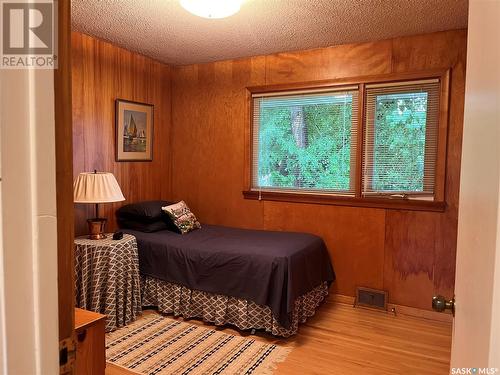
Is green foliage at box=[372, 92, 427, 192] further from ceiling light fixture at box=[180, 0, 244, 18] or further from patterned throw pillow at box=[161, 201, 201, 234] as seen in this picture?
patterned throw pillow at box=[161, 201, 201, 234]

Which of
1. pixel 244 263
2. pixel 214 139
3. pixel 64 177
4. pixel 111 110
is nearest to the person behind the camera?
pixel 64 177

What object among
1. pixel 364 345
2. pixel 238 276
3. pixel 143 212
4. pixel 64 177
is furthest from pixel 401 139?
pixel 64 177

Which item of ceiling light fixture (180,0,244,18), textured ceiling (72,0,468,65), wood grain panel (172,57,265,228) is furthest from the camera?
wood grain panel (172,57,265,228)

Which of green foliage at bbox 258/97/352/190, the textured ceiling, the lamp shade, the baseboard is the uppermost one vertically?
the textured ceiling

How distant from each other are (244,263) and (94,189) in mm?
1327

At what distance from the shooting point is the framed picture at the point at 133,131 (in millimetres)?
3607

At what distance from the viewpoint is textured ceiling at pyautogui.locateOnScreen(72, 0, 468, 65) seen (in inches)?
102

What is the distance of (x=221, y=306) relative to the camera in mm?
2854

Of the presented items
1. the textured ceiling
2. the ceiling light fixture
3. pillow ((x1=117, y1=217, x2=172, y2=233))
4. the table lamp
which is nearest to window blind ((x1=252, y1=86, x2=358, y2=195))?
the textured ceiling

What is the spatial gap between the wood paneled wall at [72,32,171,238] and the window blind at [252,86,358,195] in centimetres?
113

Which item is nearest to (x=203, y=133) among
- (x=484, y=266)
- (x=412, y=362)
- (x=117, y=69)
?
(x=117, y=69)

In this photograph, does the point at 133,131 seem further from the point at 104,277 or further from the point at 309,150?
the point at 309,150

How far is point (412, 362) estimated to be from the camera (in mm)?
2410

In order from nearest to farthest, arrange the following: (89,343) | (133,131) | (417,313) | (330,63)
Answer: (89,343), (417,313), (330,63), (133,131)
